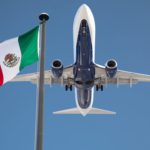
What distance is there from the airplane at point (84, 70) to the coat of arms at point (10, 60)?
16.1m

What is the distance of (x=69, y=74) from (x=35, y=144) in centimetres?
2498

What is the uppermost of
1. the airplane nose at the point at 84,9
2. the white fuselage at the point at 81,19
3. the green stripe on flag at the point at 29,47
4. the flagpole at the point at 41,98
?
the airplane nose at the point at 84,9

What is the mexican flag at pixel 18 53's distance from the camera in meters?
9.10

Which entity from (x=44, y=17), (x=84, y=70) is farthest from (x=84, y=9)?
(x=44, y=17)

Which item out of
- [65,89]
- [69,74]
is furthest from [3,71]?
[65,89]

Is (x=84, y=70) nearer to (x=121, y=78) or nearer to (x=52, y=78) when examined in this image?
(x=52, y=78)

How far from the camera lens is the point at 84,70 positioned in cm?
2867

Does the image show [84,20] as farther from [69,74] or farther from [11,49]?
[11,49]

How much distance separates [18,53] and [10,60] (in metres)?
0.25

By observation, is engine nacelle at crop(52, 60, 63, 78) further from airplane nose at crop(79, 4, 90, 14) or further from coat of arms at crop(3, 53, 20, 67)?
coat of arms at crop(3, 53, 20, 67)

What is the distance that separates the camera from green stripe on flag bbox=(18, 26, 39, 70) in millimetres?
9086

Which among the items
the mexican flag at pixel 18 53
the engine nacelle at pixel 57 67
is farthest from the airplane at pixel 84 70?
the mexican flag at pixel 18 53

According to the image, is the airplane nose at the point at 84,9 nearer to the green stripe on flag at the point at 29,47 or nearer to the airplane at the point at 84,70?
the airplane at the point at 84,70

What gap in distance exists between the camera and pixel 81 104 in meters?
32.0
